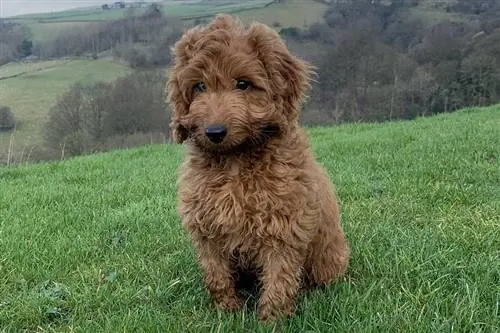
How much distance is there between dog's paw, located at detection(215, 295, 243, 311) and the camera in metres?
4.12

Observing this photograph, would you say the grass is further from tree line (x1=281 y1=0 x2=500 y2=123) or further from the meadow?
tree line (x1=281 y1=0 x2=500 y2=123)

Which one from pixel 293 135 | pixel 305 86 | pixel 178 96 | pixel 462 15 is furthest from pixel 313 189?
pixel 462 15

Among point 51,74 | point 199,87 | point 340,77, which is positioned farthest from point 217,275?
point 51,74

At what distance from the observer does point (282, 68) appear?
3789 mm

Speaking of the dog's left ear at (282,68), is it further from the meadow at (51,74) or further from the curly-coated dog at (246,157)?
the meadow at (51,74)

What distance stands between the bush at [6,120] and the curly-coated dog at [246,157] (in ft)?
103

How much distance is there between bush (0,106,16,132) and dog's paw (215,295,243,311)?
31.4 m

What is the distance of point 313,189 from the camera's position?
12.9 feet

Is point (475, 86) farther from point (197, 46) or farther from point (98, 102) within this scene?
point (197, 46)

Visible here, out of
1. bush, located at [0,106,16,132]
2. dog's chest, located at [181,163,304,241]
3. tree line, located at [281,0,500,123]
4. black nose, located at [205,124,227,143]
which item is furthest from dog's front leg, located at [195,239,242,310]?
bush, located at [0,106,16,132]

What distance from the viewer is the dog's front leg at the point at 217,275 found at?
4.09 metres

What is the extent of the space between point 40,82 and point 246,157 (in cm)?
5054

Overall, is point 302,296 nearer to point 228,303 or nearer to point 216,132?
point 228,303

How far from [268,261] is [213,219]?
0.45m
